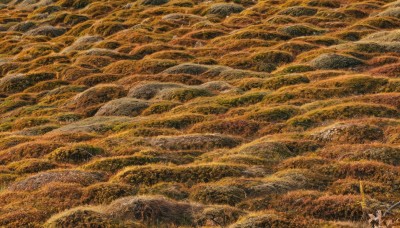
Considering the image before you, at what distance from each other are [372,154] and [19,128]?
23.1 m

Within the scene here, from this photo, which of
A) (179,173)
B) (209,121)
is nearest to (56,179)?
(179,173)

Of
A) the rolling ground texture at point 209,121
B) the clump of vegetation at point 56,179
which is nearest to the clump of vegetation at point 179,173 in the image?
the rolling ground texture at point 209,121

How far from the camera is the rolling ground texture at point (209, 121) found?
16719mm

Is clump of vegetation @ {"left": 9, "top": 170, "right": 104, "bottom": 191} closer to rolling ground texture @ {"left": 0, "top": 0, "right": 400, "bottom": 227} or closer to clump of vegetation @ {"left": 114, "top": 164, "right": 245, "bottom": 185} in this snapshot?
rolling ground texture @ {"left": 0, "top": 0, "right": 400, "bottom": 227}

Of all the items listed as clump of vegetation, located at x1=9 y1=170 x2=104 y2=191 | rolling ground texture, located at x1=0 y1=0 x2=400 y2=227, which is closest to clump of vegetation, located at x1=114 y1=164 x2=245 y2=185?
rolling ground texture, located at x1=0 y1=0 x2=400 y2=227

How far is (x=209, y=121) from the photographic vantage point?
2931 cm

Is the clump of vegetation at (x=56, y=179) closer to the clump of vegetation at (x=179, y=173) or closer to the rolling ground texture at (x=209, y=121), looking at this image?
the rolling ground texture at (x=209, y=121)

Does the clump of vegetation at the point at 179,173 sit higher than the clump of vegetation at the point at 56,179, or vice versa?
the clump of vegetation at the point at 179,173

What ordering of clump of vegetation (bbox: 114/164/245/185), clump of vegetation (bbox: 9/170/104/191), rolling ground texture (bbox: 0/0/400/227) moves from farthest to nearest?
clump of vegetation (bbox: 9/170/104/191)
clump of vegetation (bbox: 114/164/245/185)
rolling ground texture (bbox: 0/0/400/227)

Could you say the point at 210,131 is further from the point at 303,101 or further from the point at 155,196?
the point at 155,196

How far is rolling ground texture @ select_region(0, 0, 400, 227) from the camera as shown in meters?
16.7

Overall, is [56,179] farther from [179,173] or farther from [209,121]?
[209,121]

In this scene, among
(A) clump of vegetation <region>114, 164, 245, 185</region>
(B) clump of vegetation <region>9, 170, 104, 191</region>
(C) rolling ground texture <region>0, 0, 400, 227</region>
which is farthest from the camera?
(B) clump of vegetation <region>9, 170, 104, 191</region>

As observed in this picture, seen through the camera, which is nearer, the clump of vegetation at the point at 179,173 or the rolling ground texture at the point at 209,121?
the rolling ground texture at the point at 209,121
